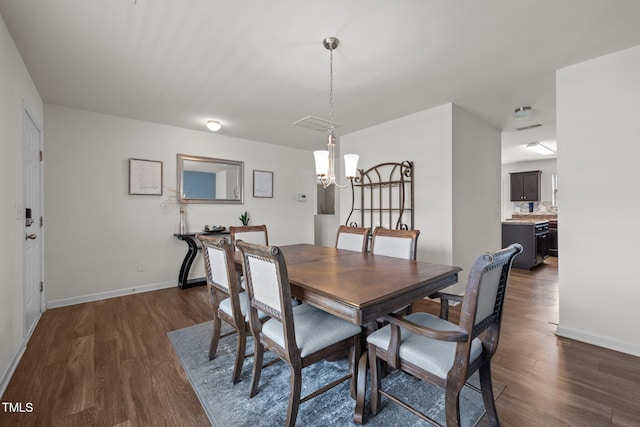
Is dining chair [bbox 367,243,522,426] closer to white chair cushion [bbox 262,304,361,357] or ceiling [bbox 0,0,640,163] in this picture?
white chair cushion [bbox 262,304,361,357]

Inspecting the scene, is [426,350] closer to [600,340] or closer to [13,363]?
[600,340]

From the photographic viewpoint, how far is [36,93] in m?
2.87

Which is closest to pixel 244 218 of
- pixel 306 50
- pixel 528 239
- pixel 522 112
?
pixel 306 50

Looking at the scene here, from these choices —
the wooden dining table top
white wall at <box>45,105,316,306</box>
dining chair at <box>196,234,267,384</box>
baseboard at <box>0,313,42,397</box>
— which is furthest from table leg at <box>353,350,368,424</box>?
white wall at <box>45,105,316,306</box>

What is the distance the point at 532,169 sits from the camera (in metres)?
7.16

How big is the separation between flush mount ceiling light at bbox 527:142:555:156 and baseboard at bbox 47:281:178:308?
6.63 m

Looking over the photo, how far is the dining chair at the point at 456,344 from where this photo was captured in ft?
3.81

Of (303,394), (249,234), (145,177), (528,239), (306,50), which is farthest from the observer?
(528,239)

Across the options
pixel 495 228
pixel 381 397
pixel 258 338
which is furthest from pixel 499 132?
pixel 258 338

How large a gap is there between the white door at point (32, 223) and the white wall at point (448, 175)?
378cm

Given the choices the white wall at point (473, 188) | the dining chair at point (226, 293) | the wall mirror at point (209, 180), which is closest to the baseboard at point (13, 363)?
the dining chair at point (226, 293)

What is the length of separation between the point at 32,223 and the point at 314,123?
3224mm

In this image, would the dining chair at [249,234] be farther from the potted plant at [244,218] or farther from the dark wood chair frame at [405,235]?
the potted plant at [244,218]

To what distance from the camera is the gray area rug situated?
59.2 inches
